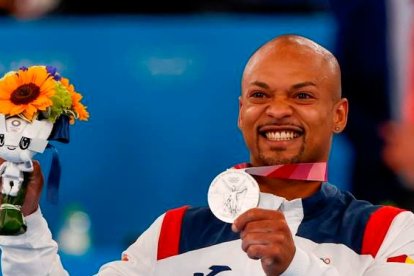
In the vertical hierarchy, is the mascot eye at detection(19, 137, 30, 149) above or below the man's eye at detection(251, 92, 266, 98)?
below

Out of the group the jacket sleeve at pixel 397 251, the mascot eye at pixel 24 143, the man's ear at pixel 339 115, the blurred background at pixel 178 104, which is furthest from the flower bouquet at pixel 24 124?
the blurred background at pixel 178 104

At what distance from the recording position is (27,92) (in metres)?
3.68

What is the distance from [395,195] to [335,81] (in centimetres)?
220

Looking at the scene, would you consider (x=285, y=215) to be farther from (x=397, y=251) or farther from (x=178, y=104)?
(x=178, y=104)

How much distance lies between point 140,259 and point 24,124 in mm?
524

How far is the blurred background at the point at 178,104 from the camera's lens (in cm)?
601

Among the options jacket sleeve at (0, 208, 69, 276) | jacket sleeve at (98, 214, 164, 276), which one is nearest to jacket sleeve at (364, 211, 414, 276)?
jacket sleeve at (98, 214, 164, 276)

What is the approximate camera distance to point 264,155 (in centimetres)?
383

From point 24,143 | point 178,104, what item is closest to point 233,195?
point 24,143

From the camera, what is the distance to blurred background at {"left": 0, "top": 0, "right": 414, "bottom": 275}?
6008mm

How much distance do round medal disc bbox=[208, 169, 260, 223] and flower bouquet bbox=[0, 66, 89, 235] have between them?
0.42 metres

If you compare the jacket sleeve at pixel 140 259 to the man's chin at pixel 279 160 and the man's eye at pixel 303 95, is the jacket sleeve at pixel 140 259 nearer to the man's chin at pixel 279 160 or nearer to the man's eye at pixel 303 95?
the man's chin at pixel 279 160

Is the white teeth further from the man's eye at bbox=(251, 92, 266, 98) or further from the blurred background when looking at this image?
the blurred background

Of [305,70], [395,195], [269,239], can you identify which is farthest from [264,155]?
[395,195]
